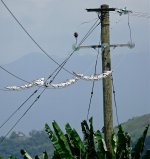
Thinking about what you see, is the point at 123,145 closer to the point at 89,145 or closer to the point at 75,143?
the point at 89,145

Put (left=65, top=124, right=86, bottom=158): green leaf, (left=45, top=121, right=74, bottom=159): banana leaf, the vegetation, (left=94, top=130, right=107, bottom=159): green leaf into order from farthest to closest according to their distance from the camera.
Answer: (left=65, top=124, right=86, bottom=158): green leaf → (left=94, top=130, right=107, bottom=159): green leaf → the vegetation → (left=45, top=121, right=74, bottom=159): banana leaf

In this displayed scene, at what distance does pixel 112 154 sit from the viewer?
19.0 meters

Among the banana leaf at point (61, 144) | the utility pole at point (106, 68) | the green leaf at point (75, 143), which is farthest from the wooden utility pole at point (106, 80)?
the banana leaf at point (61, 144)

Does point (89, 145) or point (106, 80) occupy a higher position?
point (106, 80)

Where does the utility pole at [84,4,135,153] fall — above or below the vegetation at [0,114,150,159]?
above

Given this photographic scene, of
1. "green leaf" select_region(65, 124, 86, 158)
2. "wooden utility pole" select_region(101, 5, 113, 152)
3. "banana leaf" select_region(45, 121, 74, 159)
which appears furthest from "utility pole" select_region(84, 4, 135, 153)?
"banana leaf" select_region(45, 121, 74, 159)

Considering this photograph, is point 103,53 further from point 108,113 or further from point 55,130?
point 55,130

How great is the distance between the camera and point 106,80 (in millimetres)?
19766

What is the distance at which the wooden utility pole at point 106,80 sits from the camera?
19.3 metres

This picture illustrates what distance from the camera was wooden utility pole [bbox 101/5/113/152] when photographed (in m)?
19.3

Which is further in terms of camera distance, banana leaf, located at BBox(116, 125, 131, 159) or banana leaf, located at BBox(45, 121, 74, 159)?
banana leaf, located at BBox(116, 125, 131, 159)

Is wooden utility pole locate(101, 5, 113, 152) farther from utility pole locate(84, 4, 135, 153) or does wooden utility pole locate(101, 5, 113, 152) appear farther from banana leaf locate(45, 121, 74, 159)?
banana leaf locate(45, 121, 74, 159)

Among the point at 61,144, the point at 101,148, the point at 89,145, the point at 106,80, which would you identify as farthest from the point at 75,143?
the point at 106,80

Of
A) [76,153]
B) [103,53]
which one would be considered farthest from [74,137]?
[103,53]
